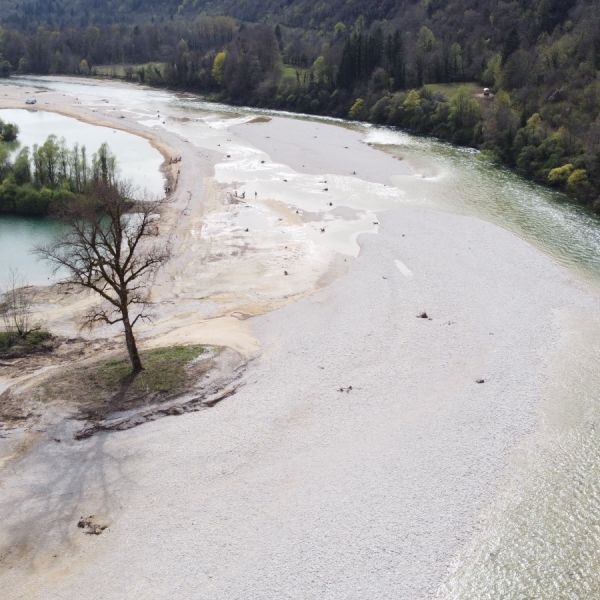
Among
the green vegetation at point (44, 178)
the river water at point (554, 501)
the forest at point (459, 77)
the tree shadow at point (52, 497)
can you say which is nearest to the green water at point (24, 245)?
the river water at point (554, 501)

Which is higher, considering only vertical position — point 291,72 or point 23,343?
point 291,72

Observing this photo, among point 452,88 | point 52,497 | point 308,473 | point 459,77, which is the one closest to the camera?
point 52,497

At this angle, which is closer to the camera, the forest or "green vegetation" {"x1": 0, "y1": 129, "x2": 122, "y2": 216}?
"green vegetation" {"x1": 0, "y1": 129, "x2": 122, "y2": 216}

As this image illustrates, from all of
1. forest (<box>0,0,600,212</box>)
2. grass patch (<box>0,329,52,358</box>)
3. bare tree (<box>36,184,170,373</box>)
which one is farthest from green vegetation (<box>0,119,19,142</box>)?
grass patch (<box>0,329,52,358</box>)

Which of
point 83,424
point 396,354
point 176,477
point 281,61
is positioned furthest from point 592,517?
point 281,61

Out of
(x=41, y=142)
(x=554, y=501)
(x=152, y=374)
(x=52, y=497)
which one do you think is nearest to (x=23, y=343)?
(x=152, y=374)

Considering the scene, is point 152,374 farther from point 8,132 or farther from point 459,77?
point 459,77

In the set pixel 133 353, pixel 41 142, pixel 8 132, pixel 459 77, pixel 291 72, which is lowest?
pixel 41 142

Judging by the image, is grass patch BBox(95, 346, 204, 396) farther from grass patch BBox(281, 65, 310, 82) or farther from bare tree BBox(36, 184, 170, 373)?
grass patch BBox(281, 65, 310, 82)

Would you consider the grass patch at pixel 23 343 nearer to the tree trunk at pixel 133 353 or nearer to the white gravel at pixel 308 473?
the tree trunk at pixel 133 353
